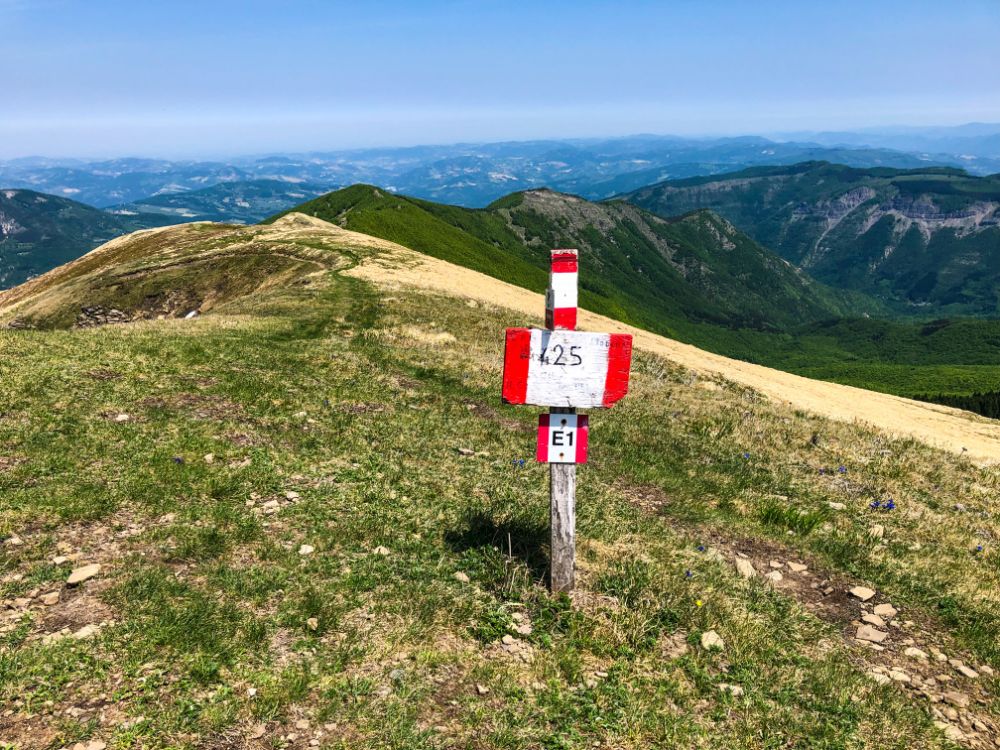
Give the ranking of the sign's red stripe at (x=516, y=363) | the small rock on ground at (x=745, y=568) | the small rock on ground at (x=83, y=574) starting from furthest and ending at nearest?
the small rock on ground at (x=745, y=568), the small rock on ground at (x=83, y=574), the sign's red stripe at (x=516, y=363)

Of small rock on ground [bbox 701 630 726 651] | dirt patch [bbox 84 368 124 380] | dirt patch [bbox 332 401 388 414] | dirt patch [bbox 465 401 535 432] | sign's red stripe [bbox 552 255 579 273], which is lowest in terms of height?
dirt patch [bbox 465 401 535 432]

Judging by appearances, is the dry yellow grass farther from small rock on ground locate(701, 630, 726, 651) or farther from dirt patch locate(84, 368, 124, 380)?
small rock on ground locate(701, 630, 726, 651)

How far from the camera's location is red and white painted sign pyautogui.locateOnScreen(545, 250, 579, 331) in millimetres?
7066

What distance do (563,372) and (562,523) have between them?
2.04 meters

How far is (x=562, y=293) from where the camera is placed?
23.5ft

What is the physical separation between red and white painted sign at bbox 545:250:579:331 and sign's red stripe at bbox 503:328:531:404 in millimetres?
374

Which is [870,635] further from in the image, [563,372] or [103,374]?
[103,374]

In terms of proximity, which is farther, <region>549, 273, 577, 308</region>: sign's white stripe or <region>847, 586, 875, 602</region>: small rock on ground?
<region>847, 586, 875, 602</region>: small rock on ground

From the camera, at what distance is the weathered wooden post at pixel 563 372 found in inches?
285

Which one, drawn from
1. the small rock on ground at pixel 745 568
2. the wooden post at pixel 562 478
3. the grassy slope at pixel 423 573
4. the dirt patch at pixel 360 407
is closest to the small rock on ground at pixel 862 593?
the grassy slope at pixel 423 573

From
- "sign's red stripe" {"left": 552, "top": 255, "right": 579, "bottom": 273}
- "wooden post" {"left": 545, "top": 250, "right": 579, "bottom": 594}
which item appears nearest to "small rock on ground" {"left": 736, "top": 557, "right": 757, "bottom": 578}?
"wooden post" {"left": 545, "top": 250, "right": 579, "bottom": 594}

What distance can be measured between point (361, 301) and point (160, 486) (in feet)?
87.9

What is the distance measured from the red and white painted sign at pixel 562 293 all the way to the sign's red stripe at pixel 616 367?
0.61m

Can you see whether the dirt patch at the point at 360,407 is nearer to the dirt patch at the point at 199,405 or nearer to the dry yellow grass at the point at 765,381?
the dirt patch at the point at 199,405
